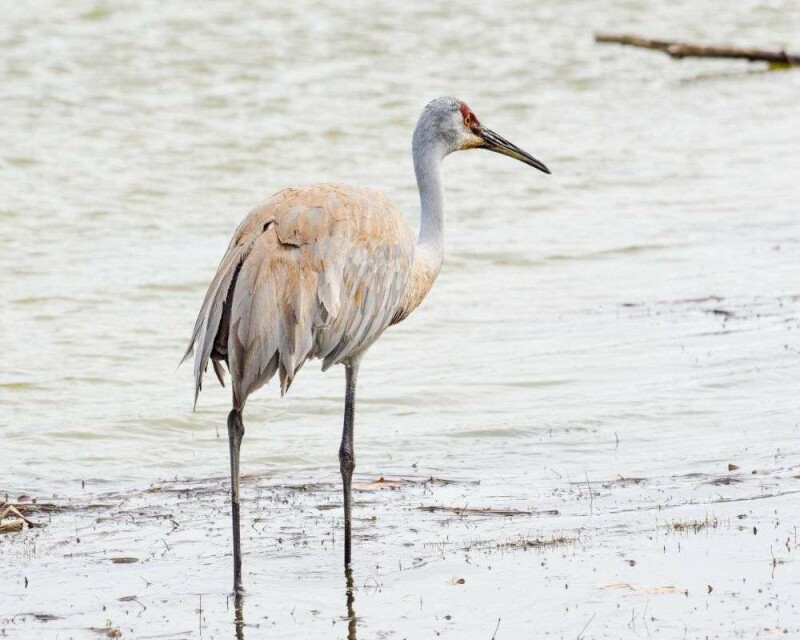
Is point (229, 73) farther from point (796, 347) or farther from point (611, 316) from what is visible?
point (796, 347)

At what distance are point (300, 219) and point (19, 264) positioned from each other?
264 inches

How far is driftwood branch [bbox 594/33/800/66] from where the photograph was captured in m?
19.9

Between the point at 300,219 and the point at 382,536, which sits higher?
the point at 300,219

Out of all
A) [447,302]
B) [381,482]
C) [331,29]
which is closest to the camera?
[381,482]

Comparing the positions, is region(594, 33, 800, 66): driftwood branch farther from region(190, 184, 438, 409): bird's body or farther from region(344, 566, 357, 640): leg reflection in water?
region(344, 566, 357, 640): leg reflection in water

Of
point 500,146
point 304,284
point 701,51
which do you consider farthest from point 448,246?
point 701,51

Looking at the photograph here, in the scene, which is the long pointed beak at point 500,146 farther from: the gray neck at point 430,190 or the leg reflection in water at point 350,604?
the leg reflection in water at point 350,604

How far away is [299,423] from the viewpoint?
29.8ft

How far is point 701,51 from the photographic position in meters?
19.8

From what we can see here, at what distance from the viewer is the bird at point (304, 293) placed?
6324mm

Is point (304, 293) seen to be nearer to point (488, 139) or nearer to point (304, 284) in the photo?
point (304, 284)

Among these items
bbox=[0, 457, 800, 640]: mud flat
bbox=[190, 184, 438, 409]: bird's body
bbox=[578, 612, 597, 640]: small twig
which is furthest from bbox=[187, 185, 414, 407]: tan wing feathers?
bbox=[578, 612, 597, 640]: small twig

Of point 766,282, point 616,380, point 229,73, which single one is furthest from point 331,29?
point 616,380

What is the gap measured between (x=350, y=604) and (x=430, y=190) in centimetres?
246
